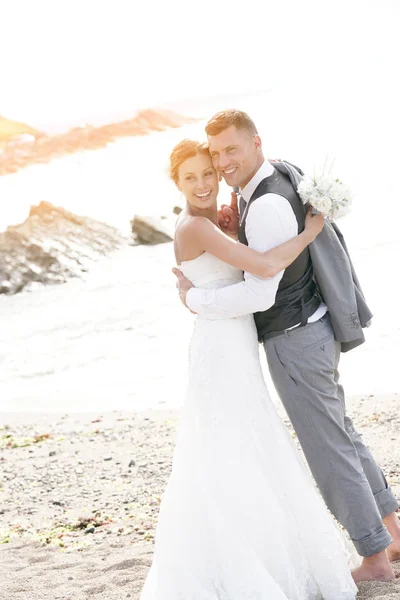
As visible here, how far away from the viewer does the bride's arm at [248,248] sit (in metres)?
3.70

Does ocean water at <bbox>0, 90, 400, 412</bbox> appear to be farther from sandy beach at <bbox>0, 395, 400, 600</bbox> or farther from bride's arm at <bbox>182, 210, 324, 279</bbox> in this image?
sandy beach at <bbox>0, 395, 400, 600</bbox>

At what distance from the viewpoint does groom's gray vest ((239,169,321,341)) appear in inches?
153

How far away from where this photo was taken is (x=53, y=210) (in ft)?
106

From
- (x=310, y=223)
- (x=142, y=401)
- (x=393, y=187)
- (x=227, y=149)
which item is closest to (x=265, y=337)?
(x=310, y=223)

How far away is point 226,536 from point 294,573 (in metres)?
0.33

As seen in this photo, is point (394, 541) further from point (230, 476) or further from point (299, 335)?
point (299, 335)

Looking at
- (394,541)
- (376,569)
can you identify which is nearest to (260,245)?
(376,569)

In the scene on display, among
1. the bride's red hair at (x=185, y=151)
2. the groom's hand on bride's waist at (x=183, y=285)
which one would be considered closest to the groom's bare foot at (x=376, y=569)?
the groom's hand on bride's waist at (x=183, y=285)

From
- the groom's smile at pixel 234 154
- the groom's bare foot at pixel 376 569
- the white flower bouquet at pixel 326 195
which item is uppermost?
the groom's smile at pixel 234 154

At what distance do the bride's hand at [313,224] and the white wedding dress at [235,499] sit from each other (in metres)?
0.37

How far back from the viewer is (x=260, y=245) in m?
3.77

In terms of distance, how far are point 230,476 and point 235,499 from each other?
101 millimetres

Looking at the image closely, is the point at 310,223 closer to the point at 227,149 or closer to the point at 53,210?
the point at 227,149

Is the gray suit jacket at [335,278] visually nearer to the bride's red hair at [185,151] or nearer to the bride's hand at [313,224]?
the bride's hand at [313,224]
